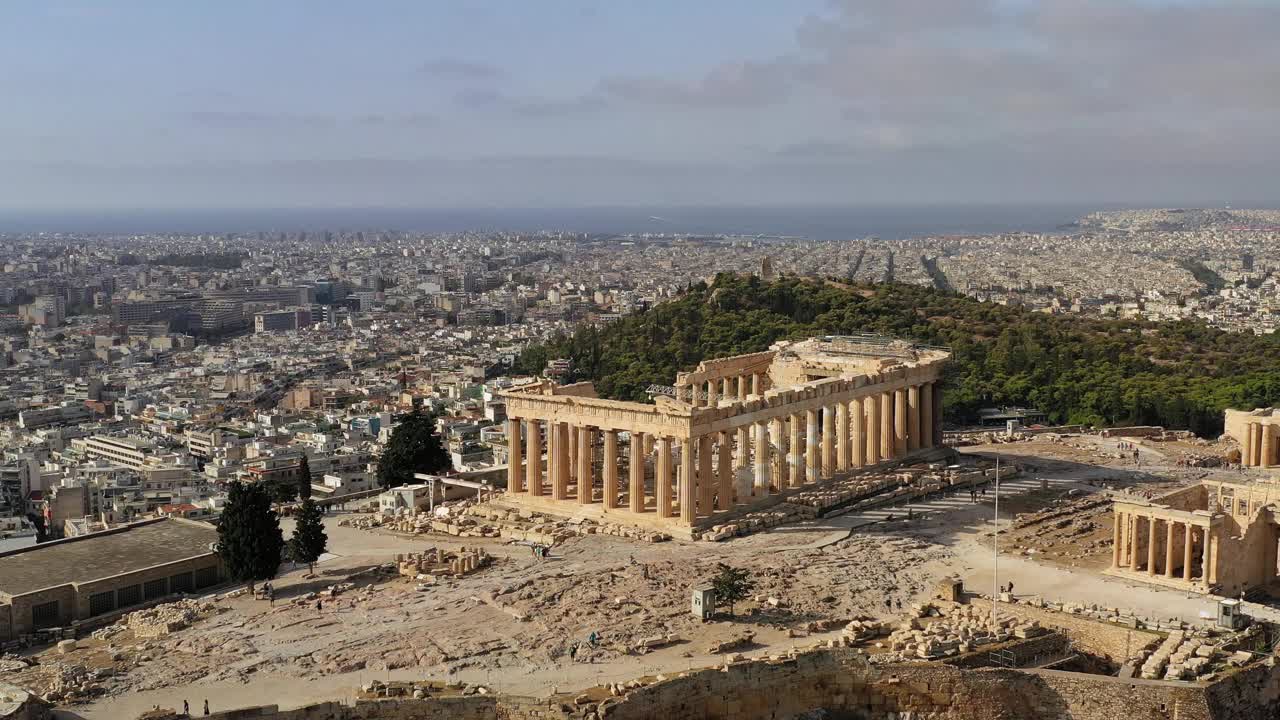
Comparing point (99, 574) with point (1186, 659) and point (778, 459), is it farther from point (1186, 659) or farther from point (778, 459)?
point (1186, 659)

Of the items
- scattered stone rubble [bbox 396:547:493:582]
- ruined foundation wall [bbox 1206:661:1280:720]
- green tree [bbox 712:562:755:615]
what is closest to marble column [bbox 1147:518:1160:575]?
ruined foundation wall [bbox 1206:661:1280:720]

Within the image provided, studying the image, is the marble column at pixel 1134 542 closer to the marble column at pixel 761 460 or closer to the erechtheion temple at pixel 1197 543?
the erechtheion temple at pixel 1197 543

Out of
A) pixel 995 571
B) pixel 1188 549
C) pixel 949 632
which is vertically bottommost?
pixel 949 632

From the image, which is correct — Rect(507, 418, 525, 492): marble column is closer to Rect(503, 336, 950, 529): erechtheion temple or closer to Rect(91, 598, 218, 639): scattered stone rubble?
Rect(503, 336, 950, 529): erechtheion temple

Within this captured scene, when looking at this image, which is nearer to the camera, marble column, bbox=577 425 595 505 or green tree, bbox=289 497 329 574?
green tree, bbox=289 497 329 574

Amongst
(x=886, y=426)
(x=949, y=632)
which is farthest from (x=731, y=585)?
(x=886, y=426)

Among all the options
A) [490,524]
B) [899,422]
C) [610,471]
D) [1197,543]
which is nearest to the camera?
[1197,543]

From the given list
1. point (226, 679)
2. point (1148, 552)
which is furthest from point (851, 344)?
point (226, 679)
